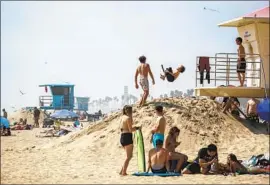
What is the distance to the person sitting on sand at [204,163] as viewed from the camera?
399 inches

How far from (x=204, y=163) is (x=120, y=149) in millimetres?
4651

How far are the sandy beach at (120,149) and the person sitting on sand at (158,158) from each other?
1.43 feet

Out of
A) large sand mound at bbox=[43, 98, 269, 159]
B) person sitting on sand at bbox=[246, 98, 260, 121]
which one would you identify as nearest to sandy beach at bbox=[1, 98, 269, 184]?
large sand mound at bbox=[43, 98, 269, 159]

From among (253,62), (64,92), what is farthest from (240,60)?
(64,92)

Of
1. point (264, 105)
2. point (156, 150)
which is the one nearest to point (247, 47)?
point (264, 105)

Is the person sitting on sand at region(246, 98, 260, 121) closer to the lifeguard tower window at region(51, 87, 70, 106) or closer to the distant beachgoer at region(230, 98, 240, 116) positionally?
the distant beachgoer at region(230, 98, 240, 116)

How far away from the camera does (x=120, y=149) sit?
47.2ft

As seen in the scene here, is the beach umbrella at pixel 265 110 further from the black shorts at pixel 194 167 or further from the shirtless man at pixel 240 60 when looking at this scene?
the black shorts at pixel 194 167

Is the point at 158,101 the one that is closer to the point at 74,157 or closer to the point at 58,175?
the point at 74,157

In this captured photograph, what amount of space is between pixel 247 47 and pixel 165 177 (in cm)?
966

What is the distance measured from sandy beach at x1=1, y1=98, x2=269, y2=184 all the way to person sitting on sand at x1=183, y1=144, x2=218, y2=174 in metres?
0.33

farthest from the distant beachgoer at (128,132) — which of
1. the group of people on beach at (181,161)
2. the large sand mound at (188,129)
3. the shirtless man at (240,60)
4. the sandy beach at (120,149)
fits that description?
the shirtless man at (240,60)

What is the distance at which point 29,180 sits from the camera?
9.33m

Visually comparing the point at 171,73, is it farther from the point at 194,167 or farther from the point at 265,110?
the point at 194,167
